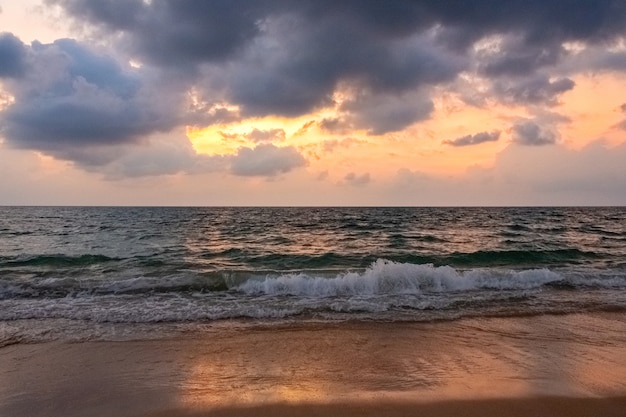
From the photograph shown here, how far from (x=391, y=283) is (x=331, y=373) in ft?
24.4

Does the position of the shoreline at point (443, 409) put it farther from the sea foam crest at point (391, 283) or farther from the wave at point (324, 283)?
the sea foam crest at point (391, 283)

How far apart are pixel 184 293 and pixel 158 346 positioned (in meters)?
5.31

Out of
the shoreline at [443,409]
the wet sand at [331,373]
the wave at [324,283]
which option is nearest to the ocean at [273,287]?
the wave at [324,283]

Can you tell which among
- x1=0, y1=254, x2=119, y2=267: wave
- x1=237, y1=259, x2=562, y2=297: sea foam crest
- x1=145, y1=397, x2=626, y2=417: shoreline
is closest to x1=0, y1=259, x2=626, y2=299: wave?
x1=237, y1=259, x2=562, y2=297: sea foam crest

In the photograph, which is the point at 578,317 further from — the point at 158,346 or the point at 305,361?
the point at 158,346

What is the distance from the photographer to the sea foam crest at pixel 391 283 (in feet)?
42.3

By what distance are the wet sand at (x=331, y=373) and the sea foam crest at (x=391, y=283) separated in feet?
13.6

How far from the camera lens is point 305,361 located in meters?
6.61

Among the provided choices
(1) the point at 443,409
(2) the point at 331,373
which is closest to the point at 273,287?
(2) the point at 331,373

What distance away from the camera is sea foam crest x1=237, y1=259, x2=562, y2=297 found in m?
12.9

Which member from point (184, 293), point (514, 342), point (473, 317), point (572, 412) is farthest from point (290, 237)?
point (572, 412)

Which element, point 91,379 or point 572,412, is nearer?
point 572,412

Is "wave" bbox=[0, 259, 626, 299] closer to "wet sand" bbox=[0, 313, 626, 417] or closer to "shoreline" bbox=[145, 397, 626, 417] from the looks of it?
"wet sand" bbox=[0, 313, 626, 417]

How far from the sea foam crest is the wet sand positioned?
13.6 ft
